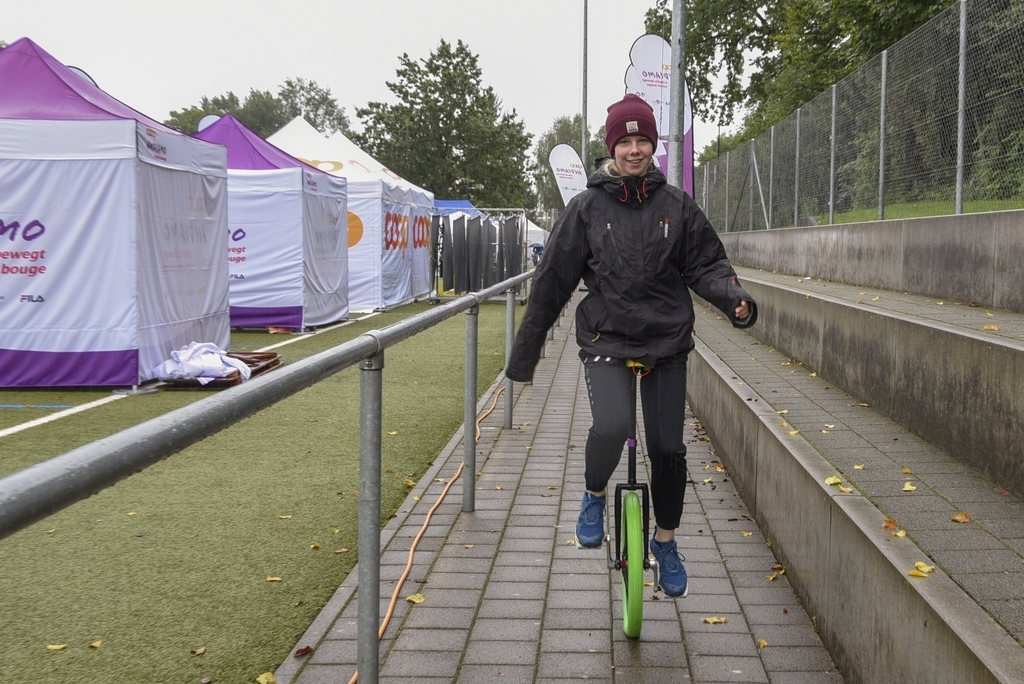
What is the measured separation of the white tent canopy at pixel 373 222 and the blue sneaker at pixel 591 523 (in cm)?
1846

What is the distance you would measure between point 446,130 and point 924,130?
50379mm

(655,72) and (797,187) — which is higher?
(655,72)

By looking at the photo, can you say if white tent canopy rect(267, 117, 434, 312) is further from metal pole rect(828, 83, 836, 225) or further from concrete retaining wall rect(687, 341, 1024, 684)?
concrete retaining wall rect(687, 341, 1024, 684)

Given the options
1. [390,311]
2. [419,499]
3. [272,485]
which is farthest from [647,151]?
[390,311]

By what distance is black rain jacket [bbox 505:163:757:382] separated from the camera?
391cm

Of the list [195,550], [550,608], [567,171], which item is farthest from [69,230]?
[567,171]

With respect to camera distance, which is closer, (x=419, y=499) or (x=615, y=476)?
(x=419, y=499)

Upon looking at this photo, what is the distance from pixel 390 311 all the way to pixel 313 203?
588 cm

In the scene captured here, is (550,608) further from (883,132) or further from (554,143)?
(554,143)

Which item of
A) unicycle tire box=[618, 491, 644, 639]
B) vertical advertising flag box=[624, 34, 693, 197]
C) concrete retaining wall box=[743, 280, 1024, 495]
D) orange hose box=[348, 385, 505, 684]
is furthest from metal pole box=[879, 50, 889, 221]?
unicycle tire box=[618, 491, 644, 639]

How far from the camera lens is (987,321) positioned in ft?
20.2

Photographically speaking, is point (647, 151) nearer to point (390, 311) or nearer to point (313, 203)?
point (313, 203)

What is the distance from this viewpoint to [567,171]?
21562 mm

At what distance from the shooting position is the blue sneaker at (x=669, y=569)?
404cm
